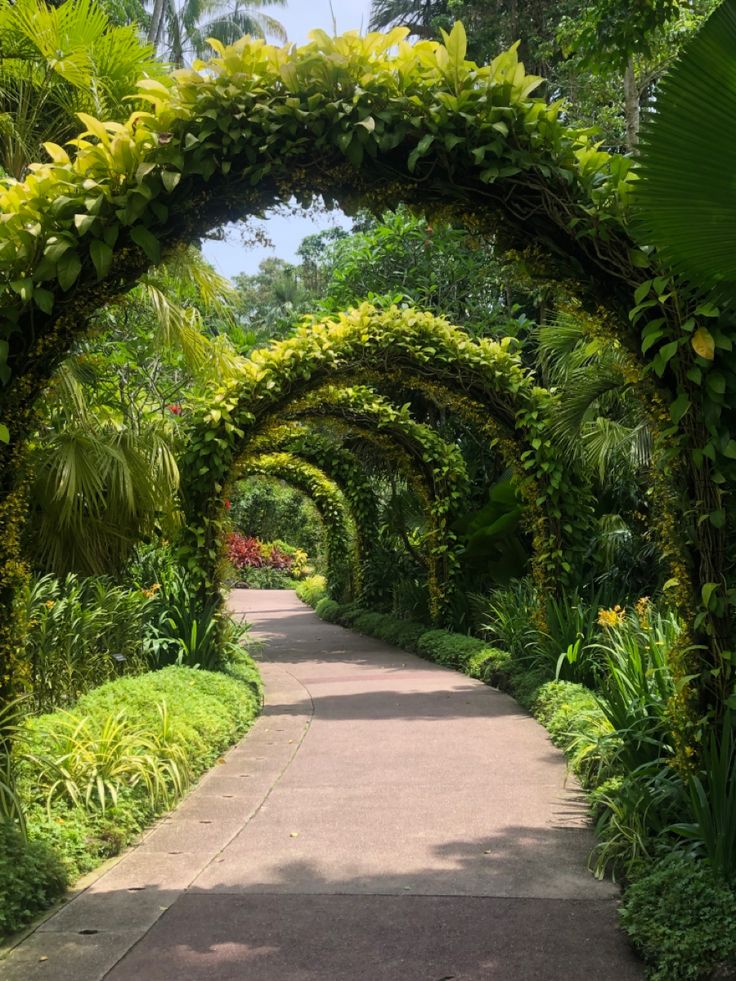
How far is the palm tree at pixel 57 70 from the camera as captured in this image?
7.20m

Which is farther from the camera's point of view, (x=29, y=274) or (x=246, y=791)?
(x=246, y=791)

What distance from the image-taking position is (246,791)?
6.11 metres

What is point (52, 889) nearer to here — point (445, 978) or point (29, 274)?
point (445, 978)

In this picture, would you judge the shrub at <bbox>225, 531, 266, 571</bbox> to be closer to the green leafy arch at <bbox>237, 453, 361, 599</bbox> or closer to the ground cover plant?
the green leafy arch at <bbox>237, 453, 361, 599</bbox>

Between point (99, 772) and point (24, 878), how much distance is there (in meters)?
1.24

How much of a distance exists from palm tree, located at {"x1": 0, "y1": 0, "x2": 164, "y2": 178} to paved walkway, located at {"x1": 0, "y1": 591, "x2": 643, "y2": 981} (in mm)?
5362

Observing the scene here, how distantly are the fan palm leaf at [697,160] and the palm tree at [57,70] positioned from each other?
5172mm

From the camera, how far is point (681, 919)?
3.44 metres

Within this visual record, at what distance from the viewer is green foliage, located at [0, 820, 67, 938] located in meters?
3.80

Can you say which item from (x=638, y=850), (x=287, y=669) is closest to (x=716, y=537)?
(x=638, y=850)

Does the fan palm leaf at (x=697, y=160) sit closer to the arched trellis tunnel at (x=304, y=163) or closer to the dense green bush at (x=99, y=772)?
the arched trellis tunnel at (x=304, y=163)

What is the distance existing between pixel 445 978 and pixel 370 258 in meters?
14.5

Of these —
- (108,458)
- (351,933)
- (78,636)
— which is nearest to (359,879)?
(351,933)

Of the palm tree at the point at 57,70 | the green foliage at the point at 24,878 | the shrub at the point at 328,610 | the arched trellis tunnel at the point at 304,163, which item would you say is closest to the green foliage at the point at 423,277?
the shrub at the point at 328,610
